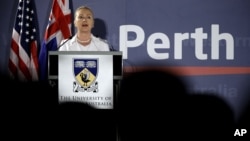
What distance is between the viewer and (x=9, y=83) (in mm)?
4863

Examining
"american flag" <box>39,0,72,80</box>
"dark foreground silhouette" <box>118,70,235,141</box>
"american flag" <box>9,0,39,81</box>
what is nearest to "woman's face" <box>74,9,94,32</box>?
"american flag" <box>39,0,72,80</box>

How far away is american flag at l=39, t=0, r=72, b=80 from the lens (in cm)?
466

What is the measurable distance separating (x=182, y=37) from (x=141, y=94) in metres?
0.90

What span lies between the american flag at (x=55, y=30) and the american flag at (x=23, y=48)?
11 centimetres

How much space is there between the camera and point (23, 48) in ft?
15.3

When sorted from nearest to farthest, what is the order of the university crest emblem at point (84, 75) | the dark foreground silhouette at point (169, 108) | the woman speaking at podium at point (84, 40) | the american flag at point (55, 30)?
the university crest emblem at point (84, 75) < the woman speaking at podium at point (84, 40) < the american flag at point (55, 30) < the dark foreground silhouette at point (169, 108)

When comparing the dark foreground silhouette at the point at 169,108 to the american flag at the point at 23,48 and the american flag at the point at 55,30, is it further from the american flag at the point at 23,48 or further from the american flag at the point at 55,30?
the american flag at the point at 23,48

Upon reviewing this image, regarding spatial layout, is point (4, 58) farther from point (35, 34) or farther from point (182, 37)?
point (182, 37)

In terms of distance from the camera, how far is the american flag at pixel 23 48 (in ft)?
15.3

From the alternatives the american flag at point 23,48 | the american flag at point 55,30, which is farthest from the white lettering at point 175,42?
the american flag at point 23,48

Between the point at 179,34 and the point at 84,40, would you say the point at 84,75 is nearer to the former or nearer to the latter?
the point at 84,40

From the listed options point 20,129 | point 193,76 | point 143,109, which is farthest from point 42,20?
point 193,76


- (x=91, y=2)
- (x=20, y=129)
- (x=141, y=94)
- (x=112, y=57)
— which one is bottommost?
(x=20, y=129)

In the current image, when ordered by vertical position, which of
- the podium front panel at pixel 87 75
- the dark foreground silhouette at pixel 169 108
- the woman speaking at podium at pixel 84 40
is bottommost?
the dark foreground silhouette at pixel 169 108
